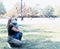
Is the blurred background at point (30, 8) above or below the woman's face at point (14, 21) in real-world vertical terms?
above

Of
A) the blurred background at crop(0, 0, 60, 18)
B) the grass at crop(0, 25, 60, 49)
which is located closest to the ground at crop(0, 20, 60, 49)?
the grass at crop(0, 25, 60, 49)

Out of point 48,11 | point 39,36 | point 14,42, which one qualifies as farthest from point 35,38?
point 48,11

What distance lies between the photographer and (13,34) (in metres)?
2.10

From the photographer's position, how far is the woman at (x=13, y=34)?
2.08m

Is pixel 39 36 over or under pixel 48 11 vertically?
under

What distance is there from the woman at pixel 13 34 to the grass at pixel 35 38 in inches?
2.1

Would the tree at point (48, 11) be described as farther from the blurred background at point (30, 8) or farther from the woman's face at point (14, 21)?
the woman's face at point (14, 21)

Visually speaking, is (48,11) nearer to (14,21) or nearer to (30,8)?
(30,8)

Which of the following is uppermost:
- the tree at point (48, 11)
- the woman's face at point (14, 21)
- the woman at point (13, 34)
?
the tree at point (48, 11)

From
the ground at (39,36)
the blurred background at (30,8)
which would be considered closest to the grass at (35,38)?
the ground at (39,36)

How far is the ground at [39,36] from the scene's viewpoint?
2.08 meters

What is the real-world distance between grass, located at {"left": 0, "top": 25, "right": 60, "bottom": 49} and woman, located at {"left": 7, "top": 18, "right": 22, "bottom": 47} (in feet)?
0.17

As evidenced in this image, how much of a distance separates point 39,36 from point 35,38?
6 cm

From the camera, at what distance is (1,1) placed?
2.17m
